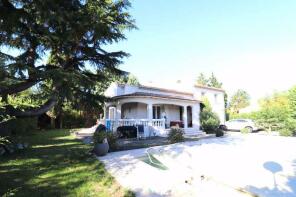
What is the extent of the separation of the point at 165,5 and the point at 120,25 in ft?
13.9

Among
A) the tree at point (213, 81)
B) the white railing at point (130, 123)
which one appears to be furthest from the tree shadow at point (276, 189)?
the tree at point (213, 81)

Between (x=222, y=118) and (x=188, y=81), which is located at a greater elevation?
(x=188, y=81)

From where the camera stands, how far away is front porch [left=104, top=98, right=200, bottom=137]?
2014cm

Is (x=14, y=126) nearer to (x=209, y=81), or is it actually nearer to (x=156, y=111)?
(x=156, y=111)

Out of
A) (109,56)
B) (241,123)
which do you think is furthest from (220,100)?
(109,56)

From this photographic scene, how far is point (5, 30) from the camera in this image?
10.5 metres

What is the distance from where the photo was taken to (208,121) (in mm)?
25031

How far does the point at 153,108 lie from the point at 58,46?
46.3 ft

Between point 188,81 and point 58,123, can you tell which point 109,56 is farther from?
point 58,123

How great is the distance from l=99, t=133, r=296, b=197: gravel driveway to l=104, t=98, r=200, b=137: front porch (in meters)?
9.06

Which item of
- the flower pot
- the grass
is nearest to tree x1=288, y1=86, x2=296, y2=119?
the flower pot

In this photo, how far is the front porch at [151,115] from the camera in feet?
66.1

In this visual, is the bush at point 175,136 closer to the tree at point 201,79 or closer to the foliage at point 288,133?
the foliage at point 288,133

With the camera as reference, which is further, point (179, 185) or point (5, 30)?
point (5, 30)
